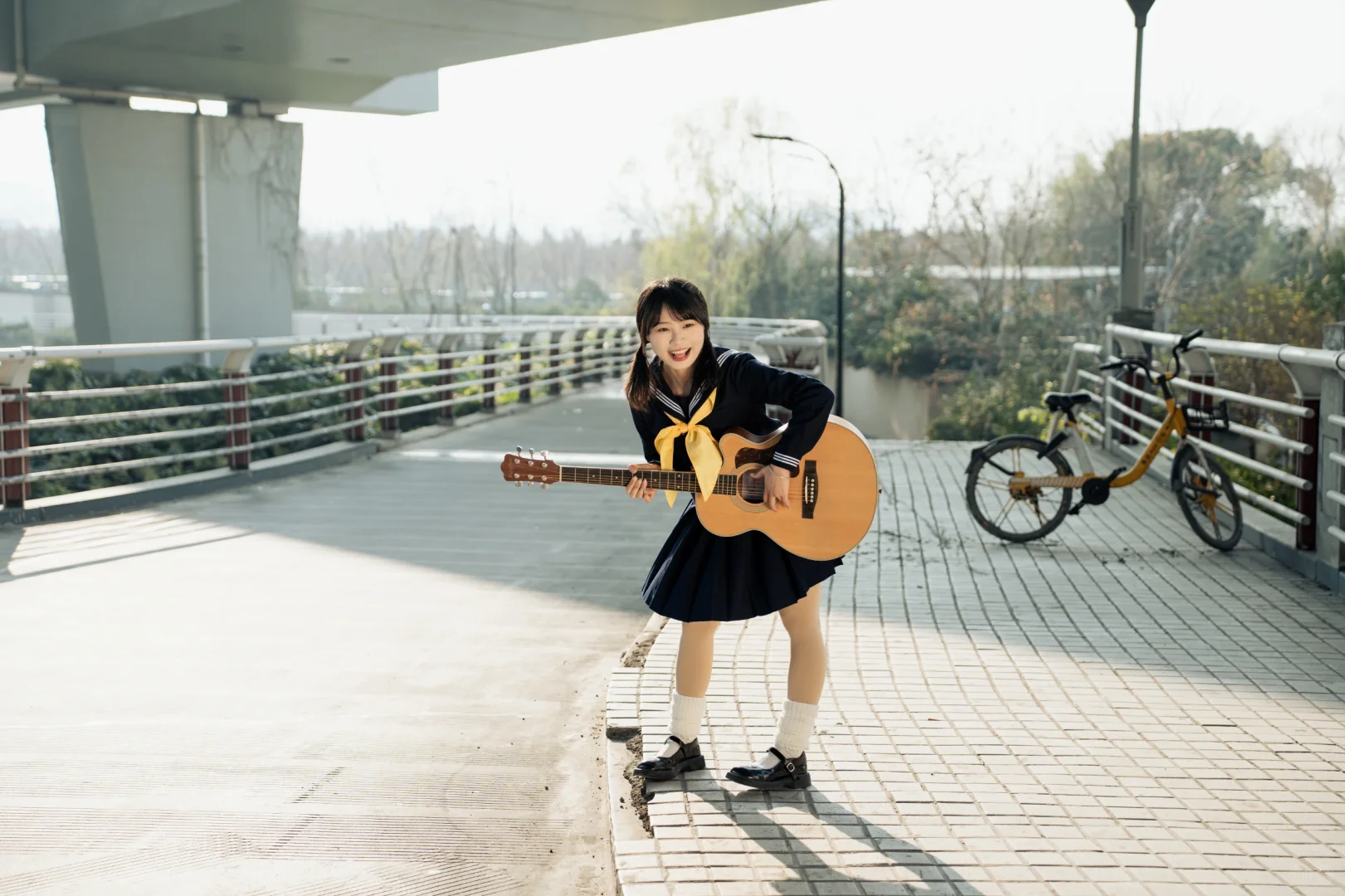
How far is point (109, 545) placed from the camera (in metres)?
8.51

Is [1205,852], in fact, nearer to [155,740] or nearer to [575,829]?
[575,829]

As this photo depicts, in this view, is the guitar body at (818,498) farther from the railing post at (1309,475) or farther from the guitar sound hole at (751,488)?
the railing post at (1309,475)

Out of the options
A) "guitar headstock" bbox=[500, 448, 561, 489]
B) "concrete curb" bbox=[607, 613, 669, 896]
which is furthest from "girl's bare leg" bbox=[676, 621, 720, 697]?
"guitar headstock" bbox=[500, 448, 561, 489]

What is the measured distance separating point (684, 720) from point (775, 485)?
0.83 metres

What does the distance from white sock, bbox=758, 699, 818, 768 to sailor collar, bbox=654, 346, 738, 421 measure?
92cm

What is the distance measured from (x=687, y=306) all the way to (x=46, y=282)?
81.2ft

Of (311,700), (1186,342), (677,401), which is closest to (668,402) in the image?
(677,401)

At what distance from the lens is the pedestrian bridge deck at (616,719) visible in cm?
364

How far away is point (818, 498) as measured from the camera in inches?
158

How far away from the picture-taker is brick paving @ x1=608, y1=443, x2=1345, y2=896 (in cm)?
349

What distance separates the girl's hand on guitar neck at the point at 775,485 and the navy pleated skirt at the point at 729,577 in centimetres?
15

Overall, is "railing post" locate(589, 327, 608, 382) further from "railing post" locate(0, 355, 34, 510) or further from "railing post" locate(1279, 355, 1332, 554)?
"railing post" locate(1279, 355, 1332, 554)

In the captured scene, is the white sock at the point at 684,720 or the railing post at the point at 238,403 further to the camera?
the railing post at the point at 238,403

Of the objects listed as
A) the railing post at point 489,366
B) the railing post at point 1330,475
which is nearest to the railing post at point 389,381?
the railing post at point 489,366
